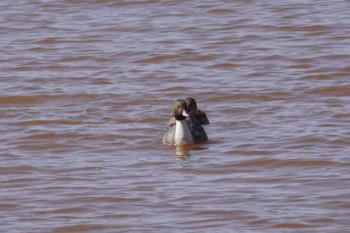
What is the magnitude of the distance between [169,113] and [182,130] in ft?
4.60

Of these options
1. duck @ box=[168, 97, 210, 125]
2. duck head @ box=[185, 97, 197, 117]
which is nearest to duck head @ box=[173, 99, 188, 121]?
duck @ box=[168, 97, 210, 125]

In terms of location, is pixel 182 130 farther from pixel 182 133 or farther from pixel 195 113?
pixel 195 113

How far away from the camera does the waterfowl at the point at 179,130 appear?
1342cm

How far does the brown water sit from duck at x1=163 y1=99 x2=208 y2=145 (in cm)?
14

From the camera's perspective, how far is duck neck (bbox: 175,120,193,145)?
1342 centimetres

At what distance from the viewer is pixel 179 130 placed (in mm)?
13461

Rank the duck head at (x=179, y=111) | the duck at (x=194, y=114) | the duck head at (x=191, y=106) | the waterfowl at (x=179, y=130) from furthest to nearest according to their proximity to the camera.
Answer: the duck head at (x=191, y=106), the duck at (x=194, y=114), the duck head at (x=179, y=111), the waterfowl at (x=179, y=130)

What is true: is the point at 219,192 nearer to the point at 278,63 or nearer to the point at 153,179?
the point at 153,179

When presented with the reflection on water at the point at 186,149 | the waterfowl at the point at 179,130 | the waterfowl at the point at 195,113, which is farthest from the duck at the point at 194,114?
the reflection on water at the point at 186,149

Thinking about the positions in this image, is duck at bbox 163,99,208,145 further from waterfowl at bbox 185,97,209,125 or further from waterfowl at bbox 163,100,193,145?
waterfowl at bbox 185,97,209,125

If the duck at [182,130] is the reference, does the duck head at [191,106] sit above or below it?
above

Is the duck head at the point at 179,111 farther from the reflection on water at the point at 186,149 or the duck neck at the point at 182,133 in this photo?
the reflection on water at the point at 186,149

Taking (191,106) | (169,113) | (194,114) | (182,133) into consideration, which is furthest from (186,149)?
(169,113)

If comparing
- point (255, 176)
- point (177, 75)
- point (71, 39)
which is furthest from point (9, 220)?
point (71, 39)
